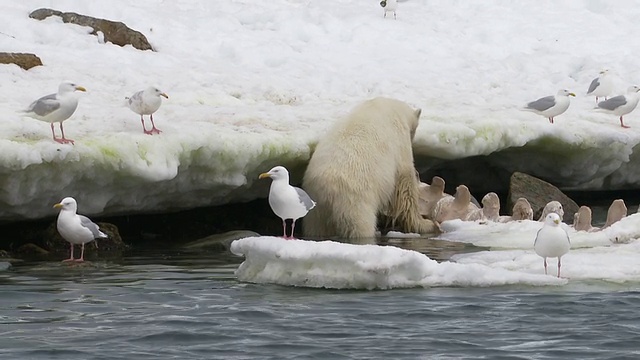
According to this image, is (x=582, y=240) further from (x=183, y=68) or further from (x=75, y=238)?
(x=183, y=68)

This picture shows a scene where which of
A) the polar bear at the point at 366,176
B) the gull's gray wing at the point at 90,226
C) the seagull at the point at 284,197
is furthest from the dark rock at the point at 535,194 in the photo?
the gull's gray wing at the point at 90,226

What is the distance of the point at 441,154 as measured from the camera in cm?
1540

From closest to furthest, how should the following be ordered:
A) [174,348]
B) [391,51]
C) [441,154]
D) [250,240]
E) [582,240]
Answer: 1. [174,348]
2. [250,240]
3. [582,240]
4. [441,154]
5. [391,51]

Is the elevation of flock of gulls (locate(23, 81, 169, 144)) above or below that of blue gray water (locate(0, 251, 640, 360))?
above

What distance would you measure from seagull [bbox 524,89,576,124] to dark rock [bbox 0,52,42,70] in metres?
6.35

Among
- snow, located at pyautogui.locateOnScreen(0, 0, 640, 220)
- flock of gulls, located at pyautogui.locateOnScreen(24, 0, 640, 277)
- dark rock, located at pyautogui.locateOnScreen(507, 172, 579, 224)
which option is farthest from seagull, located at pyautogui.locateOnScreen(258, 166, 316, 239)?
dark rock, located at pyautogui.locateOnScreen(507, 172, 579, 224)

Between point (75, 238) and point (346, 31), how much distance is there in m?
10.1

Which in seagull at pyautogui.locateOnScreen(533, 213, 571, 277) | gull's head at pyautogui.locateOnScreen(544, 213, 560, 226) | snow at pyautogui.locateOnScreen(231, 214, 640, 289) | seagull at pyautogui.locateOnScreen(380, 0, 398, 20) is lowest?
snow at pyautogui.locateOnScreen(231, 214, 640, 289)

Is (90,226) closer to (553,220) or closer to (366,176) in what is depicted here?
(366,176)

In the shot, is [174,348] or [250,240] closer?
[174,348]

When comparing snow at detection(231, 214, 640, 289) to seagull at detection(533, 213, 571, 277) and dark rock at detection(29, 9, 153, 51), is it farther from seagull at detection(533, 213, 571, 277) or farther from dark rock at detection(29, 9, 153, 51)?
dark rock at detection(29, 9, 153, 51)

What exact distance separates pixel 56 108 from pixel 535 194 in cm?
623

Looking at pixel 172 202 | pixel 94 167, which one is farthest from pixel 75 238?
pixel 172 202

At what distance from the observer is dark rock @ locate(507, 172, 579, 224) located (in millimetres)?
15078
